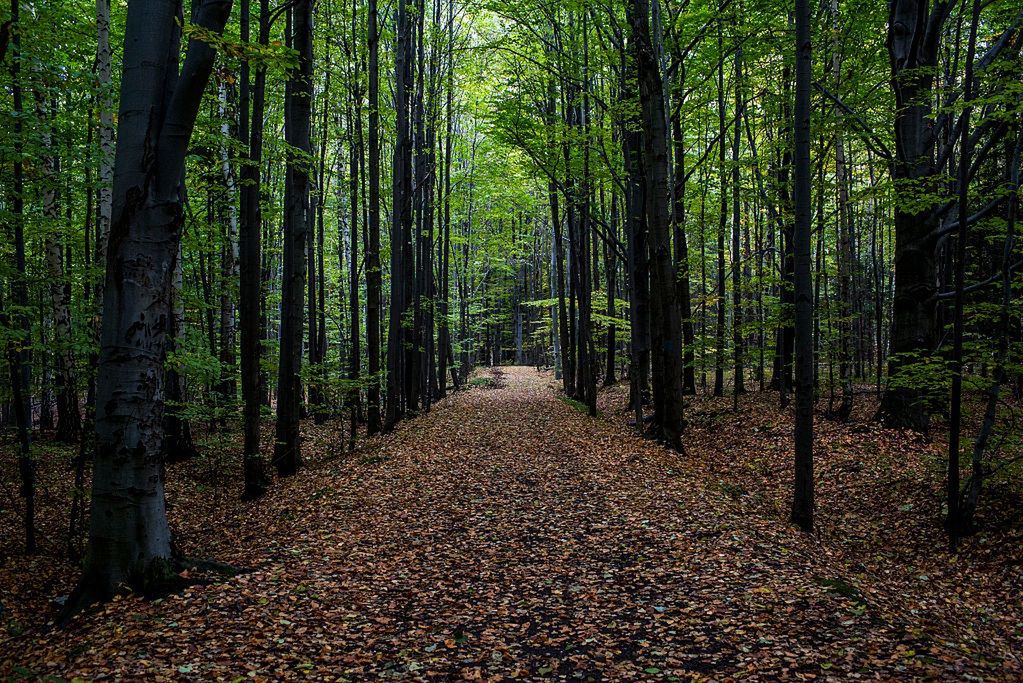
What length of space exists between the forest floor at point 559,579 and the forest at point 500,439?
42 mm

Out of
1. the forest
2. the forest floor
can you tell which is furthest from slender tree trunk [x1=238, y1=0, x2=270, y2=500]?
the forest floor

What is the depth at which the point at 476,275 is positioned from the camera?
3925cm

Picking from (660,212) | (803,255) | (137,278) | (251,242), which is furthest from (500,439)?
(137,278)

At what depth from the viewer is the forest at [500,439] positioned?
470 centimetres

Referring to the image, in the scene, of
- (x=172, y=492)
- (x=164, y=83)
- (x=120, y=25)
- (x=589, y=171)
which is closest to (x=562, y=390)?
(x=589, y=171)

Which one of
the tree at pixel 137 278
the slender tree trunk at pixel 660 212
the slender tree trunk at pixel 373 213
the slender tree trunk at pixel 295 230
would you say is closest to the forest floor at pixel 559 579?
the tree at pixel 137 278

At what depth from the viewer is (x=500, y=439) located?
13336 mm

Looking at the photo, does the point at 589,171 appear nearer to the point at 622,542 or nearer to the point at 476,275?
the point at 622,542

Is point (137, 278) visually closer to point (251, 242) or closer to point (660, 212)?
point (251, 242)

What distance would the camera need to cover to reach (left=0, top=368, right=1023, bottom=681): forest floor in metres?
4.24

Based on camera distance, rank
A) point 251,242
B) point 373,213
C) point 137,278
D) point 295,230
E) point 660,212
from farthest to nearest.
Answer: point 373,213 → point 660,212 → point 295,230 → point 251,242 → point 137,278

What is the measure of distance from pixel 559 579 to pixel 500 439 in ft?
24.4

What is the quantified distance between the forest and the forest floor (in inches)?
1.6

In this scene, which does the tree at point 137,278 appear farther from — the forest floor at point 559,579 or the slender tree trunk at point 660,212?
the slender tree trunk at point 660,212
